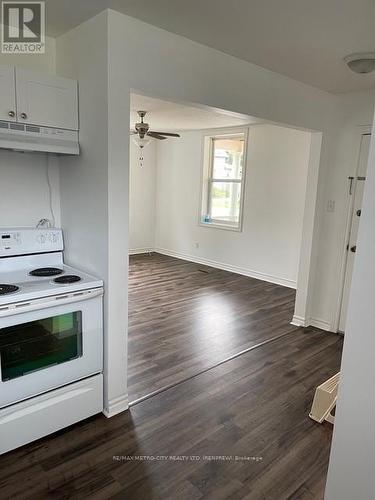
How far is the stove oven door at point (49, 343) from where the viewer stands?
1.98m

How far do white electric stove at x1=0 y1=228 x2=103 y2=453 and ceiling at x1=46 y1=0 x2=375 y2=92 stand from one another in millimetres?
1478

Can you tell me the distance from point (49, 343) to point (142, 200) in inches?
223

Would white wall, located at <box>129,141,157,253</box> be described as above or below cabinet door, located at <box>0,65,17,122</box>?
below

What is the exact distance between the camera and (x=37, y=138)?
2213 mm

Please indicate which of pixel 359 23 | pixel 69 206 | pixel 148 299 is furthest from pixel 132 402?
pixel 359 23

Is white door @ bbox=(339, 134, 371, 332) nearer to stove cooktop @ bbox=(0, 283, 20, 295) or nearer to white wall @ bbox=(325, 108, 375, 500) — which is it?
white wall @ bbox=(325, 108, 375, 500)

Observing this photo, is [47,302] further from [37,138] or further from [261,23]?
[261,23]

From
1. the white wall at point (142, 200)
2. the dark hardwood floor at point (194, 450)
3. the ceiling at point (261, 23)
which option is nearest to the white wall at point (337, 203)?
the ceiling at point (261, 23)

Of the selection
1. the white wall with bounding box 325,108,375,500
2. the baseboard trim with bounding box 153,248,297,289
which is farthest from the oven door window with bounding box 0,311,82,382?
the baseboard trim with bounding box 153,248,297,289

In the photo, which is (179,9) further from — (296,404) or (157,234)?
(157,234)

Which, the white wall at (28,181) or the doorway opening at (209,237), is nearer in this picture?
the white wall at (28,181)

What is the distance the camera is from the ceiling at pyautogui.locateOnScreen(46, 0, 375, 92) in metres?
1.91

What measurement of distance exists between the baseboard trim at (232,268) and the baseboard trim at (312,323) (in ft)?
4.69

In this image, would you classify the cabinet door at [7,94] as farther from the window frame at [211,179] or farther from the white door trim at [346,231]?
the window frame at [211,179]
